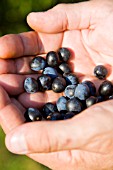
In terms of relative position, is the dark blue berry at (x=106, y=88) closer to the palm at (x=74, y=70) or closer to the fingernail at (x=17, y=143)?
the palm at (x=74, y=70)

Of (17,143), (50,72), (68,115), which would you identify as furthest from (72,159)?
(50,72)

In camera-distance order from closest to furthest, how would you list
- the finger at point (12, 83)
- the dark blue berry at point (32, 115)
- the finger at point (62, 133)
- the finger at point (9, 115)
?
the finger at point (62, 133) < the finger at point (9, 115) < the dark blue berry at point (32, 115) < the finger at point (12, 83)

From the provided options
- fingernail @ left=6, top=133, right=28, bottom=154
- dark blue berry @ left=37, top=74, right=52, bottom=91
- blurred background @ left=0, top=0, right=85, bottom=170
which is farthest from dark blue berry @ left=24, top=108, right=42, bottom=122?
blurred background @ left=0, top=0, right=85, bottom=170

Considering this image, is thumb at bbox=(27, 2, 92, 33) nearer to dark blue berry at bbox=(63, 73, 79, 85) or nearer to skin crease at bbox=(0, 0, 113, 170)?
skin crease at bbox=(0, 0, 113, 170)

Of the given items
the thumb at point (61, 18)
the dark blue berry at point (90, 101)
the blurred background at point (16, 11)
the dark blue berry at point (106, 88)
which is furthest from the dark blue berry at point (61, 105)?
the blurred background at point (16, 11)

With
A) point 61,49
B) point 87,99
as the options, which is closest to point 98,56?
point 61,49

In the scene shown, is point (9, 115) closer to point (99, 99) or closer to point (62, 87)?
point (62, 87)
